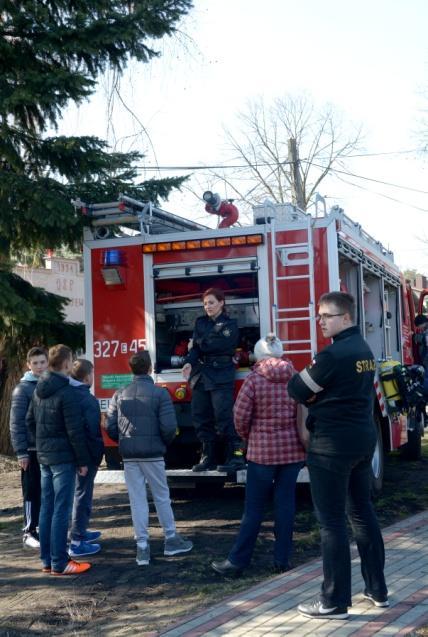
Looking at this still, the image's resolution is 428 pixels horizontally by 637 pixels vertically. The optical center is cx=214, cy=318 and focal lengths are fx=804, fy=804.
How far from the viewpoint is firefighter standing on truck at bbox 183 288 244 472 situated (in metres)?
7.72

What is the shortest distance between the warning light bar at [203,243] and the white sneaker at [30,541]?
304 centimetres

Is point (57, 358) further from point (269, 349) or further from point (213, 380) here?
point (213, 380)

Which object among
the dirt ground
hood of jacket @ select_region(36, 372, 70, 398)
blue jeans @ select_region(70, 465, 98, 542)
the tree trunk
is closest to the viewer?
the dirt ground

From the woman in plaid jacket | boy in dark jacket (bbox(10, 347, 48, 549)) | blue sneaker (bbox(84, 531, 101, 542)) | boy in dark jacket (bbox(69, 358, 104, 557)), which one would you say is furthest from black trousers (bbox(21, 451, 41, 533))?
the woman in plaid jacket

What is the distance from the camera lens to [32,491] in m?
7.29

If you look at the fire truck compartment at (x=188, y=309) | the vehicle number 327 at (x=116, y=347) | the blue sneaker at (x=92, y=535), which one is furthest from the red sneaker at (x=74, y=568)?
the vehicle number 327 at (x=116, y=347)

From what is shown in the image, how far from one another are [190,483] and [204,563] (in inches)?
73.0

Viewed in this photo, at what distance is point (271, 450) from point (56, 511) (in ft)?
5.77

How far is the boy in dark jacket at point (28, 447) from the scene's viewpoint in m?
7.15

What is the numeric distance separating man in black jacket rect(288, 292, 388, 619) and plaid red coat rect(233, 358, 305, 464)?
3.85ft

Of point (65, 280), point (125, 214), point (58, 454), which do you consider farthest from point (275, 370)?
point (65, 280)

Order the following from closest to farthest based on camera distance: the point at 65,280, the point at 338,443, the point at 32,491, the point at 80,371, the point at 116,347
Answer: the point at 338,443, the point at 80,371, the point at 32,491, the point at 116,347, the point at 65,280

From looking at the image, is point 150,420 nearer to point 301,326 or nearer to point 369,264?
point 301,326

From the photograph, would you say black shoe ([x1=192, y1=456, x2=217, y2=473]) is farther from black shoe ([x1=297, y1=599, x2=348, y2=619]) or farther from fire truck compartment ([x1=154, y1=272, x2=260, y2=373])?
black shoe ([x1=297, y1=599, x2=348, y2=619])
